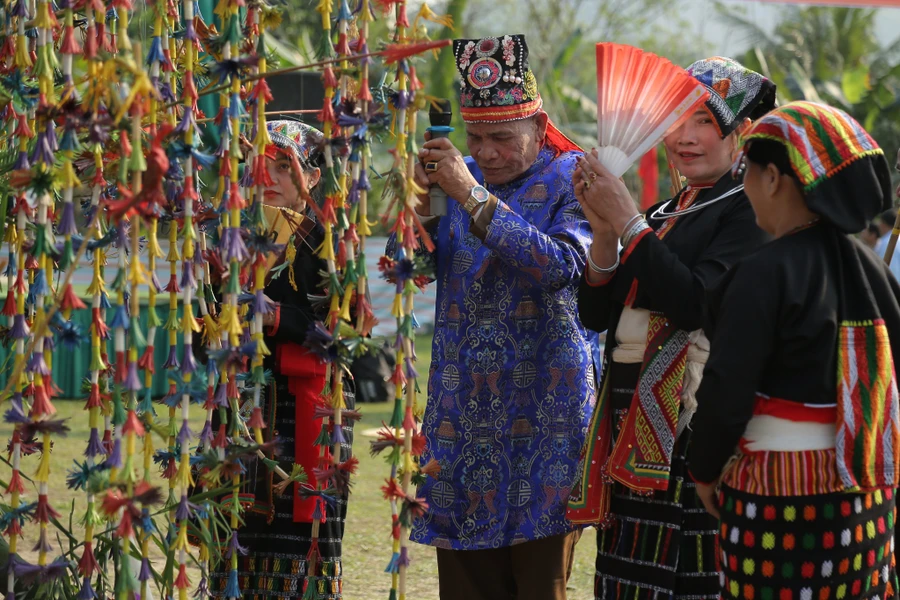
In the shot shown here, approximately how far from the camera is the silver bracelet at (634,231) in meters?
2.79

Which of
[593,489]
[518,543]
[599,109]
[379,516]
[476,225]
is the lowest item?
[379,516]

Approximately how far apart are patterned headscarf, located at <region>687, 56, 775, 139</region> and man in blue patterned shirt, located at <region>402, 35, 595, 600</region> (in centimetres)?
52

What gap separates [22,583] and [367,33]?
1.39 m

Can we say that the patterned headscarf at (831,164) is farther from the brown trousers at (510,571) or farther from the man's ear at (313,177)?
the man's ear at (313,177)

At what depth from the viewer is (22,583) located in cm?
238

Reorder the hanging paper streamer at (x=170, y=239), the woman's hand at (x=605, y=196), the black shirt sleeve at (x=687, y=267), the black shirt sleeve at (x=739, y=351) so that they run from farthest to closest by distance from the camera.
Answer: the woman's hand at (x=605, y=196) < the black shirt sleeve at (x=687, y=267) < the black shirt sleeve at (x=739, y=351) < the hanging paper streamer at (x=170, y=239)

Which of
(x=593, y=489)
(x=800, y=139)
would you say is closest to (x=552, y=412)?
(x=593, y=489)

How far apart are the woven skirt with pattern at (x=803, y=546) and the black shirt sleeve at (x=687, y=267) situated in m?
0.51

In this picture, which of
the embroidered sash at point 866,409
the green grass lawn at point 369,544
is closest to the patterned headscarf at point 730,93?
the embroidered sash at point 866,409

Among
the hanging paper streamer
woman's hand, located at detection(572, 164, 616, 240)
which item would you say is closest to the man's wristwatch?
woman's hand, located at detection(572, 164, 616, 240)

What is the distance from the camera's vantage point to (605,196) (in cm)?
284

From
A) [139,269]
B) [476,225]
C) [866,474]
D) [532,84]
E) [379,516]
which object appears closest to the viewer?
[139,269]

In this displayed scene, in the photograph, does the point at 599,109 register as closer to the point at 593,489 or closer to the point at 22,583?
the point at 593,489

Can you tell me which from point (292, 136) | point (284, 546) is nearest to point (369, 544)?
point (284, 546)
